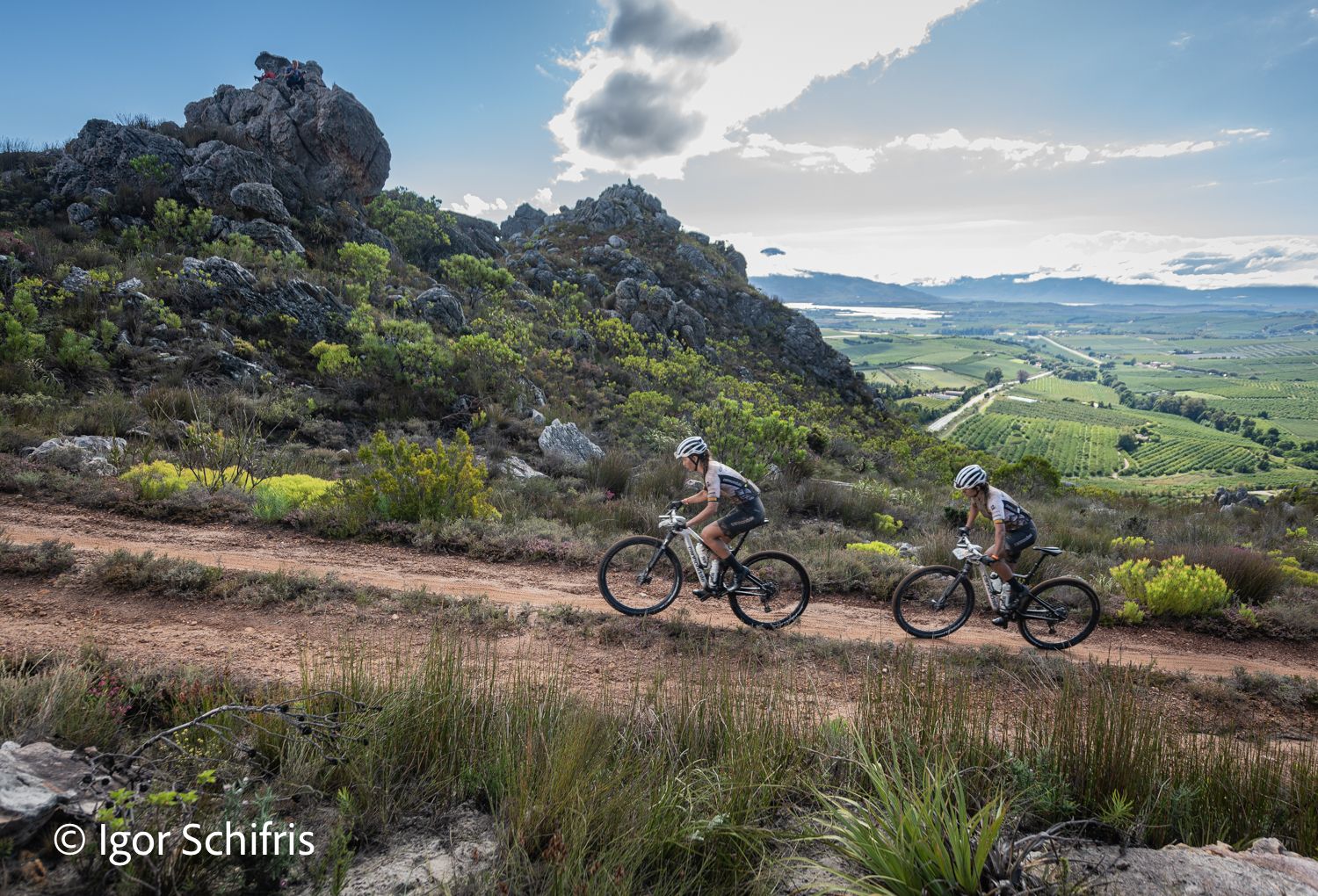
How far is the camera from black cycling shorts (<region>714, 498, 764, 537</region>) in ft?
20.9

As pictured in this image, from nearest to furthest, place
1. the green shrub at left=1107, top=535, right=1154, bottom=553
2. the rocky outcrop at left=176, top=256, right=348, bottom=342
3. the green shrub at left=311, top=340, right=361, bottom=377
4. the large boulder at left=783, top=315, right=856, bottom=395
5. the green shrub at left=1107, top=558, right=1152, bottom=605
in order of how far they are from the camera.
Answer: the green shrub at left=1107, top=558, right=1152, bottom=605, the green shrub at left=1107, top=535, right=1154, bottom=553, the green shrub at left=311, top=340, right=361, bottom=377, the rocky outcrop at left=176, top=256, right=348, bottom=342, the large boulder at left=783, top=315, right=856, bottom=395

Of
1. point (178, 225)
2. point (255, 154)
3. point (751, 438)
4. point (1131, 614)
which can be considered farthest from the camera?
point (255, 154)

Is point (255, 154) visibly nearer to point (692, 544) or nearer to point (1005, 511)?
point (692, 544)

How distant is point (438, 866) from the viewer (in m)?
2.54

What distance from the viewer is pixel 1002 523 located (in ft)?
20.2

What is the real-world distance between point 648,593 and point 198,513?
21.0 ft

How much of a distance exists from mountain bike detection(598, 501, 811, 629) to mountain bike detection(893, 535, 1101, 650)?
4.09 feet

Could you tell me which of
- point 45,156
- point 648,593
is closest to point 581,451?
point 648,593

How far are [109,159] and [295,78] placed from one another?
1146 cm

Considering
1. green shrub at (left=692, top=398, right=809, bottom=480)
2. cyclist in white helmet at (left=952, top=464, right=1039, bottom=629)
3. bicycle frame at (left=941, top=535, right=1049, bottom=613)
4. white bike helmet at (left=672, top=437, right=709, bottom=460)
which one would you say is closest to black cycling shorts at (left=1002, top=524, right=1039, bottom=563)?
cyclist in white helmet at (left=952, top=464, right=1039, bottom=629)

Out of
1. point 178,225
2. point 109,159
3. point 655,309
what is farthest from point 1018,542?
point 655,309

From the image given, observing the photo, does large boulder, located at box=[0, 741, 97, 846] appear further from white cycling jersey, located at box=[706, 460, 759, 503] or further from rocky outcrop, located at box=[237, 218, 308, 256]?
rocky outcrop, located at box=[237, 218, 308, 256]

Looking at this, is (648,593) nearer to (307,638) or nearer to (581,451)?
(307,638)

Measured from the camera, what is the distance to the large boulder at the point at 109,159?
968 inches
